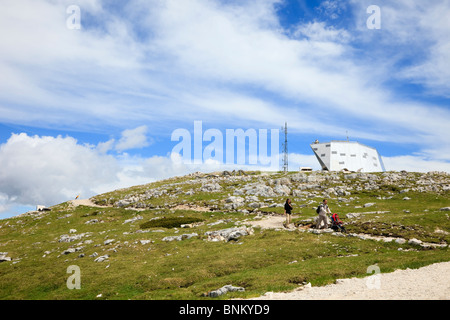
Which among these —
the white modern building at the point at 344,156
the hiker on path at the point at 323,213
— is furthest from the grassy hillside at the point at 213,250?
the white modern building at the point at 344,156

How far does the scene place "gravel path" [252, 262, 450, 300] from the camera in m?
13.6

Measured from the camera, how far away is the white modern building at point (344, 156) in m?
104

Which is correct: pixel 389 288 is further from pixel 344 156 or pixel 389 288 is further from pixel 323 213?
pixel 344 156

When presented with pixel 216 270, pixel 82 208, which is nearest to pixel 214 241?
pixel 216 270

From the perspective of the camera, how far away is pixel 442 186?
5878 cm

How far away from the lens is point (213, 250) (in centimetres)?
2786

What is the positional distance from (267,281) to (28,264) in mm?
26107

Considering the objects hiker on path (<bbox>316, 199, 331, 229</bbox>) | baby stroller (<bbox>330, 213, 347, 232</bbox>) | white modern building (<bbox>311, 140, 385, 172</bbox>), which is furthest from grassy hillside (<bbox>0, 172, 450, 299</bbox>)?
white modern building (<bbox>311, 140, 385, 172</bbox>)

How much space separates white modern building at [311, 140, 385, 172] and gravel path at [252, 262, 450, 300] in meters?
90.4

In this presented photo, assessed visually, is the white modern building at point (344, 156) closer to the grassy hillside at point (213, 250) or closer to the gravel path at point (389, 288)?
the grassy hillside at point (213, 250)

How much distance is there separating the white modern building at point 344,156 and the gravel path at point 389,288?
90428mm

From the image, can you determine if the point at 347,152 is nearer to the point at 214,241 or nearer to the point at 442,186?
Result: the point at 442,186

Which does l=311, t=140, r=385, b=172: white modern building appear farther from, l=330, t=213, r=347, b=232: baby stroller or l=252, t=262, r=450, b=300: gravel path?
l=252, t=262, r=450, b=300: gravel path
